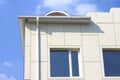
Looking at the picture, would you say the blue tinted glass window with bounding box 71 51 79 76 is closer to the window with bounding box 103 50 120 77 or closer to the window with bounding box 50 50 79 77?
the window with bounding box 50 50 79 77

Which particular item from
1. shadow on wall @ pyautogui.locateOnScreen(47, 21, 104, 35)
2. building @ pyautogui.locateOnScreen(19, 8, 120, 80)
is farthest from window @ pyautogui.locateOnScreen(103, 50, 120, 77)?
shadow on wall @ pyautogui.locateOnScreen(47, 21, 104, 35)

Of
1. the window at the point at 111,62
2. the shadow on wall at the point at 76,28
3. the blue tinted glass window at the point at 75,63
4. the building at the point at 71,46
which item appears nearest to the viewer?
the building at the point at 71,46

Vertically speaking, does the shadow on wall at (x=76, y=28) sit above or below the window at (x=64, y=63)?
above

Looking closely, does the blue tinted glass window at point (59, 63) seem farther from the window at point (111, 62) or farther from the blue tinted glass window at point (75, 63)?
the window at point (111, 62)

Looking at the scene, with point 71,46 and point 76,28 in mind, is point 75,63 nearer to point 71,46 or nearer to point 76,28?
point 71,46

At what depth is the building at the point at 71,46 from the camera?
13312 millimetres

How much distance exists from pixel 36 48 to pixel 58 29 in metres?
1.50

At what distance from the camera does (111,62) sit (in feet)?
45.6

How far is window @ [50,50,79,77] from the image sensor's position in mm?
13406

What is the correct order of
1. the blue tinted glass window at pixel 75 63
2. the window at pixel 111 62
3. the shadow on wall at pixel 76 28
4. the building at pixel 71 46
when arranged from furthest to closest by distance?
1. the shadow on wall at pixel 76 28
2. the window at pixel 111 62
3. the blue tinted glass window at pixel 75 63
4. the building at pixel 71 46

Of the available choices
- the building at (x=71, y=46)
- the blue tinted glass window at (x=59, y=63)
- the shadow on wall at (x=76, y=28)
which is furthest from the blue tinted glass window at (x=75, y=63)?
the shadow on wall at (x=76, y=28)

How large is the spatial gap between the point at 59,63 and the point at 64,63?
24cm

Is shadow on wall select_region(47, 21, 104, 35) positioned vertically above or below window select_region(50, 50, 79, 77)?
above

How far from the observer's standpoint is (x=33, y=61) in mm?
13344
